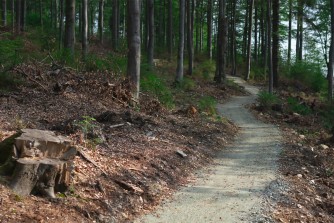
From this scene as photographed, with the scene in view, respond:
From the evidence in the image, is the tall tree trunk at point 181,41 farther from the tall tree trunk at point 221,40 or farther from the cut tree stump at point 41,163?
the cut tree stump at point 41,163

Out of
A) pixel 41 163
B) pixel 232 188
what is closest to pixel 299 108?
pixel 232 188

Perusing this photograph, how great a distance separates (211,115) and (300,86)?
17851 millimetres

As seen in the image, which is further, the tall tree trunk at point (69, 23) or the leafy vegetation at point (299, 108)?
the leafy vegetation at point (299, 108)

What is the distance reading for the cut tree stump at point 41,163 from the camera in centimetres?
505

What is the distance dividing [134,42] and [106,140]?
516 centimetres

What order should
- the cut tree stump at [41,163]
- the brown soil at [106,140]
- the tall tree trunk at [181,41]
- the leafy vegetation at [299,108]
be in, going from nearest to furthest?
the cut tree stump at [41,163]
the brown soil at [106,140]
the leafy vegetation at [299,108]
the tall tree trunk at [181,41]

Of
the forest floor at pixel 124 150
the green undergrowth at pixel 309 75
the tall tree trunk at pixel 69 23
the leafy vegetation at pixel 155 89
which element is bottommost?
the forest floor at pixel 124 150

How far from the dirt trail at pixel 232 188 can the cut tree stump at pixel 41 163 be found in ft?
4.39

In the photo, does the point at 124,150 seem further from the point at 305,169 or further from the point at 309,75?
the point at 309,75

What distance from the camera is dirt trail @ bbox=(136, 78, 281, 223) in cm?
614

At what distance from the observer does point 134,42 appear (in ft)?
41.3

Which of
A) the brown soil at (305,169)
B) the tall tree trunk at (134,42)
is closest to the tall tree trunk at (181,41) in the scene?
the brown soil at (305,169)

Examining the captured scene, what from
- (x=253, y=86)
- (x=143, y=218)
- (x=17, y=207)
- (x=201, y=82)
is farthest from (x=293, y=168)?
(x=253, y=86)

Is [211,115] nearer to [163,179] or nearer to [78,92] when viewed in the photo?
[78,92]
